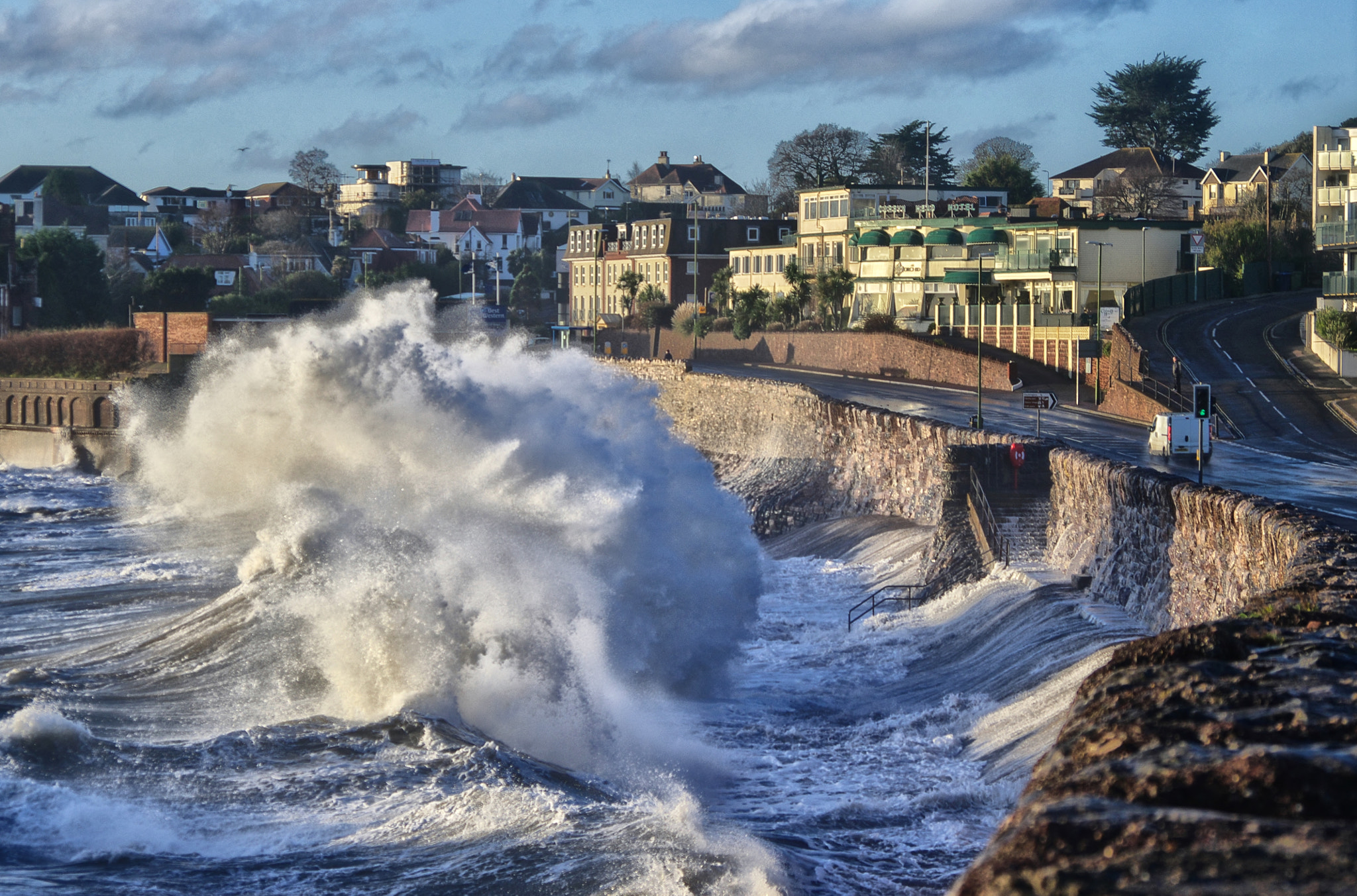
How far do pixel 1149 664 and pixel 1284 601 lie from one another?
361cm

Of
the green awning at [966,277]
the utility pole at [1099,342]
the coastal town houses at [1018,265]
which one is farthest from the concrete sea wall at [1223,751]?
the green awning at [966,277]

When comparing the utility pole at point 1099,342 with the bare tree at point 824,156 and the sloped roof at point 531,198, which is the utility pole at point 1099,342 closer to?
the bare tree at point 824,156

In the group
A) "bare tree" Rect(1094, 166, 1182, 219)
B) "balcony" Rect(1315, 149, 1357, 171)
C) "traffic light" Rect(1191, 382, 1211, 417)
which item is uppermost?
"bare tree" Rect(1094, 166, 1182, 219)

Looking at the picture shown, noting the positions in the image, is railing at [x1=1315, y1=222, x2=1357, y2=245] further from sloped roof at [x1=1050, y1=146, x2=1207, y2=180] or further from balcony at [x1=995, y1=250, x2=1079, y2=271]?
sloped roof at [x1=1050, y1=146, x2=1207, y2=180]

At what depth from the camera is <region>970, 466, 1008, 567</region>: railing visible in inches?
1096

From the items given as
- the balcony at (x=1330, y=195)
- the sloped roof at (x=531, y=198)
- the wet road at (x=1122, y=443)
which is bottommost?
the wet road at (x=1122, y=443)

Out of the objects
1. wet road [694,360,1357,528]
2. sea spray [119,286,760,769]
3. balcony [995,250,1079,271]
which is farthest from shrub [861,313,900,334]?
sea spray [119,286,760,769]

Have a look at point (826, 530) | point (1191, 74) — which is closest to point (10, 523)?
point (826, 530)

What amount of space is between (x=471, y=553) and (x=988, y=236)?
54.7m

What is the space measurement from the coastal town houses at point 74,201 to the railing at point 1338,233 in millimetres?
126218

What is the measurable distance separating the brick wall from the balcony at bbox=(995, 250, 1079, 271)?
23.5ft

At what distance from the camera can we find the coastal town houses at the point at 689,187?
519 feet

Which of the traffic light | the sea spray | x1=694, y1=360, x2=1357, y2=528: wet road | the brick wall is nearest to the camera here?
the sea spray

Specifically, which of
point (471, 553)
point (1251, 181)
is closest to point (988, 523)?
point (471, 553)
